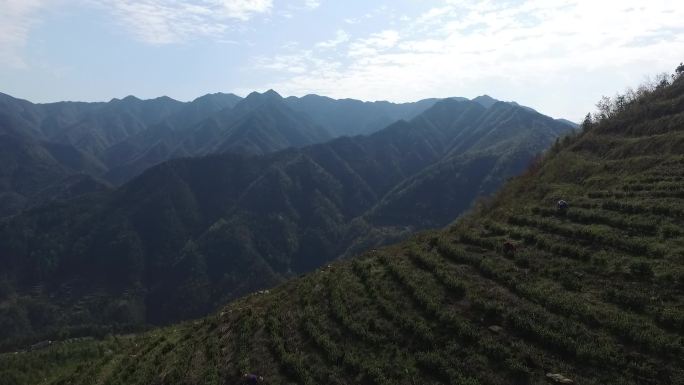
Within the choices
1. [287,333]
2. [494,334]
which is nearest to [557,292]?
[494,334]

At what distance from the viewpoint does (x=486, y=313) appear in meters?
27.1

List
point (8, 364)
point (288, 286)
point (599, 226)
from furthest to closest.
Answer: point (8, 364), point (288, 286), point (599, 226)

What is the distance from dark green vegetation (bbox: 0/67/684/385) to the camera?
2238 centimetres

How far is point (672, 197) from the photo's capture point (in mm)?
38625

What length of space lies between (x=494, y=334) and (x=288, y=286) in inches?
842

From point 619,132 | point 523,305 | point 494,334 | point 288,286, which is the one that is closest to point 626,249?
point 523,305

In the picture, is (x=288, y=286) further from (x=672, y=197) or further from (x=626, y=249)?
(x=672, y=197)

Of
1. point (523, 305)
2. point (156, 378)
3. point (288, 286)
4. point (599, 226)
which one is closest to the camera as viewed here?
point (523, 305)

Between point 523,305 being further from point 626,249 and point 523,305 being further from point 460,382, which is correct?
point 626,249

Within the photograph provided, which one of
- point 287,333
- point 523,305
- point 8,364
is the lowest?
point 8,364

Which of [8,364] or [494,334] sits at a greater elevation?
[494,334]

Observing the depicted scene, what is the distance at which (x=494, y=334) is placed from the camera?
25.0 meters

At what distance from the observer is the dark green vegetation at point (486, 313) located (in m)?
22.4

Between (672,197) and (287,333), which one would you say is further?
(672,197)
